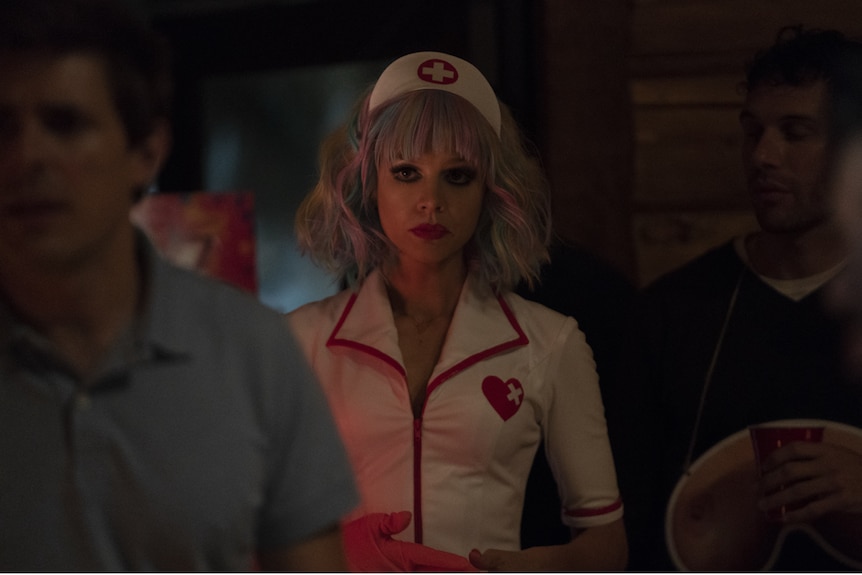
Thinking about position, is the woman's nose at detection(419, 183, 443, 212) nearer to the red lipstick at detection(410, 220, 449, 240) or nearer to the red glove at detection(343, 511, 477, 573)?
the red lipstick at detection(410, 220, 449, 240)

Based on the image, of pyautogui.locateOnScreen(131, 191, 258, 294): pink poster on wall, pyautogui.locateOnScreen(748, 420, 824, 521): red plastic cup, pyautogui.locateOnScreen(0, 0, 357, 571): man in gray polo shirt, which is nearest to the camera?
pyautogui.locateOnScreen(0, 0, 357, 571): man in gray polo shirt

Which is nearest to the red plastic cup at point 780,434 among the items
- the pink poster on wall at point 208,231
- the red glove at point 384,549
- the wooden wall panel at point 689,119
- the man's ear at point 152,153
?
the wooden wall panel at point 689,119

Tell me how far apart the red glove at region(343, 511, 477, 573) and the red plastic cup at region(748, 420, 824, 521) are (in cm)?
39

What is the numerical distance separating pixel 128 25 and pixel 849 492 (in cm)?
96

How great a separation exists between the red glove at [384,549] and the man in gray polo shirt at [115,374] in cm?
9

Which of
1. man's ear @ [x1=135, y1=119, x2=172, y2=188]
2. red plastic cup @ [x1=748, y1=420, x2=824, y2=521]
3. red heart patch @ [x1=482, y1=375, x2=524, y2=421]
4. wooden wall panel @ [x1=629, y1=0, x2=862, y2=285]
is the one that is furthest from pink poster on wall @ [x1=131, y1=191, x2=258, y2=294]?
red plastic cup @ [x1=748, y1=420, x2=824, y2=521]

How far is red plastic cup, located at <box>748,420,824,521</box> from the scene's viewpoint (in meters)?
1.17

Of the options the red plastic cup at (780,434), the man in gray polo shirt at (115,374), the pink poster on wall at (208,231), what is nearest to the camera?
the man in gray polo shirt at (115,374)

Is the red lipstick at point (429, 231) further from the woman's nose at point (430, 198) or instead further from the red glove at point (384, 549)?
the red glove at point (384, 549)

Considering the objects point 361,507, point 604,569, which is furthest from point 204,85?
point 604,569

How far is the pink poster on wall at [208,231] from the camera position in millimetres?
1065

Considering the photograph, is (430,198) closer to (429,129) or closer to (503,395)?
(429,129)

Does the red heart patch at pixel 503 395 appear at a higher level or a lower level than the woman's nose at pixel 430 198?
lower

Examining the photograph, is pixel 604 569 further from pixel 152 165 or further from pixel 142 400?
pixel 152 165
